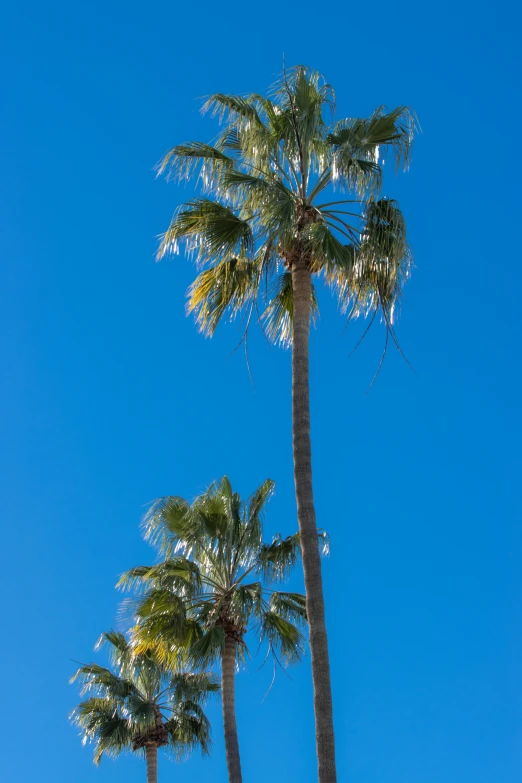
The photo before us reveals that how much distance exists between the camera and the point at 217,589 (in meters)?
18.7

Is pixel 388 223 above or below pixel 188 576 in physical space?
above

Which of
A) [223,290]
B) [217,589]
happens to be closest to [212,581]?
[217,589]

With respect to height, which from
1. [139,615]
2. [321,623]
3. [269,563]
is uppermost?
[269,563]

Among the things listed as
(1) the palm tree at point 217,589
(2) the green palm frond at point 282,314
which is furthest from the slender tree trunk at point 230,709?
(2) the green palm frond at point 282,314

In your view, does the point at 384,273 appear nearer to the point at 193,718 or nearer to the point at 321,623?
the point at 321,623

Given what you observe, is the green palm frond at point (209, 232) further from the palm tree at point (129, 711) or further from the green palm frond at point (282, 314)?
the palm tree at point (129, 711)

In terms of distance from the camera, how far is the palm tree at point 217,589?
17.4m

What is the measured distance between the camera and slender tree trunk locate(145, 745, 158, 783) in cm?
2408

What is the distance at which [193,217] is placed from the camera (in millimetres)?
14078

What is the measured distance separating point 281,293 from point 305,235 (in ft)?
6.79

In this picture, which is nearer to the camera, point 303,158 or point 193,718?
point 303,158

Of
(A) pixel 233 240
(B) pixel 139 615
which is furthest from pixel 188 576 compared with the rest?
(A) pixel 233 240

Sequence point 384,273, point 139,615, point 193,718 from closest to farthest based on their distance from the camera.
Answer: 1. point 384,273
2. point 139,615
3. point 193,718

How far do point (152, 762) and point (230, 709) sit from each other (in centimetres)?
716
